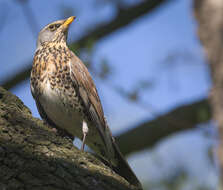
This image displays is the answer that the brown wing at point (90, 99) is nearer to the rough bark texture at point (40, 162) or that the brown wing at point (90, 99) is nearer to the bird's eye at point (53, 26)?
the bird's eye at point (53, 26)

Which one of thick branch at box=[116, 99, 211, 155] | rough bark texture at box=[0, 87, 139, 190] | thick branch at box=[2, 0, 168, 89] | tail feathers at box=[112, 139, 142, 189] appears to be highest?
thick branch at box=[2, 0, 168, 89]

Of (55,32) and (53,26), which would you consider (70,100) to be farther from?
(53,26)

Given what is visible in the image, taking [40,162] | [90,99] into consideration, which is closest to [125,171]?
[90,99]

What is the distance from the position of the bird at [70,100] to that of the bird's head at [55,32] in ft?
1.63

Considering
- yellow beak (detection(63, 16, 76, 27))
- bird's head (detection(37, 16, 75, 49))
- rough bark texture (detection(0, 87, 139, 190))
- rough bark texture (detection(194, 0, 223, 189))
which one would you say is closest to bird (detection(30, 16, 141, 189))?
bird's head (detection(37, 16, 75, 49))

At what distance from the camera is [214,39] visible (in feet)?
17.9

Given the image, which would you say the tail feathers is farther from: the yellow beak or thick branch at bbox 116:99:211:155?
thick branch at bbox 116:99:211:155

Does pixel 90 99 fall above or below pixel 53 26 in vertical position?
below


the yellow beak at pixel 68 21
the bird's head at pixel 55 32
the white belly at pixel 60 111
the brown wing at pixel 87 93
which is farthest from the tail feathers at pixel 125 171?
the yellow beak at pixel 68 21

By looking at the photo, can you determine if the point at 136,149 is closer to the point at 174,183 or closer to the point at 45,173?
the point at 174,183

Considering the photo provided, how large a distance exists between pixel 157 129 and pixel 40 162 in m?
3.68

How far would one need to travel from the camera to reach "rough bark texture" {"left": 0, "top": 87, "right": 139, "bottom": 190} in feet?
7.13

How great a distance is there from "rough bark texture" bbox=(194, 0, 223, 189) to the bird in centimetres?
163

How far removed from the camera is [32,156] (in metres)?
2.34
